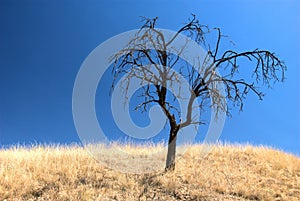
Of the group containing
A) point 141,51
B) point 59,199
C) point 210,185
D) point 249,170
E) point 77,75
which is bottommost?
point 59,199

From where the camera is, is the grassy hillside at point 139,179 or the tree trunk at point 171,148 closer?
the grassy hillside at point 139,179

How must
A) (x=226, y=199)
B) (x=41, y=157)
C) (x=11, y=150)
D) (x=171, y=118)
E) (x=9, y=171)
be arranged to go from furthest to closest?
(x=11, y=150), (x=41, y=157), (x=171, y=118), (x=9, y=171), (x=226, y=199)

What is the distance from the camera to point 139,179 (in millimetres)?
9078

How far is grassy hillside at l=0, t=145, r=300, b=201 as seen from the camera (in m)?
8.05

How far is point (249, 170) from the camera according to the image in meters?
10.9

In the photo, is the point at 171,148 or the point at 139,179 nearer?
the point at 139,179

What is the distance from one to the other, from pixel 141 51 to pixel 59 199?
4.53 meters

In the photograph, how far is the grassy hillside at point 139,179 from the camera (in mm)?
8055

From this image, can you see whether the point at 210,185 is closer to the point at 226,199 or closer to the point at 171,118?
the point at 226,199

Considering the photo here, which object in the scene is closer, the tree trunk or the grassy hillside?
the grassy hillside

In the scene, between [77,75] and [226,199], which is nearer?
[226,199]

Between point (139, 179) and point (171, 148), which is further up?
point (171, 148)

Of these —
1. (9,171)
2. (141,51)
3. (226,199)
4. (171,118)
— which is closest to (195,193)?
(226,199)

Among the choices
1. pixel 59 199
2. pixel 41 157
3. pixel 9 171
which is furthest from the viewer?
pixel 41 157
